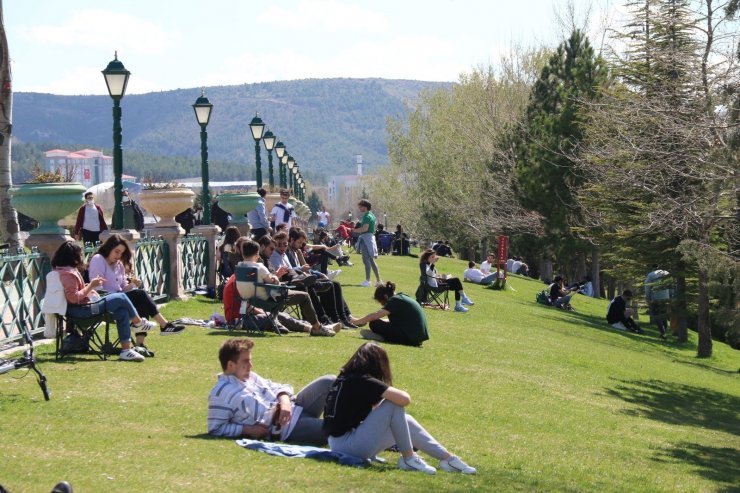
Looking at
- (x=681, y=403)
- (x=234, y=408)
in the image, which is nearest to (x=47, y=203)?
(x=234, y=408)

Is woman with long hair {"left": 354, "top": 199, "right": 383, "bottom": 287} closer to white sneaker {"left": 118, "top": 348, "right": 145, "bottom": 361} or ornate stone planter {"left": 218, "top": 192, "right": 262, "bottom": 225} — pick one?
ornate stone planter {"left": 218, "top": 192, "right": 262, "bottom": 225}

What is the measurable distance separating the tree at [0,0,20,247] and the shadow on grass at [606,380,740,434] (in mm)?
9339

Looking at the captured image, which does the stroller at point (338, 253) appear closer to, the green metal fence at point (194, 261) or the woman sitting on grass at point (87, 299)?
the green metal fence at point (194, 261)

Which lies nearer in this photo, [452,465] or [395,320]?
[452,465]

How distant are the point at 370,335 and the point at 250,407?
7.51 metres

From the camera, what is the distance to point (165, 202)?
70.1 ft

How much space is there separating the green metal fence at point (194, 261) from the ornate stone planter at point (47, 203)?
6938mm

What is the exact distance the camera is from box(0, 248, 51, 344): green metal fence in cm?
1328

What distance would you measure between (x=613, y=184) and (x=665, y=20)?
596 cm

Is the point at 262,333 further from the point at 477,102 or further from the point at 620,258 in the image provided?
the point at 477,102

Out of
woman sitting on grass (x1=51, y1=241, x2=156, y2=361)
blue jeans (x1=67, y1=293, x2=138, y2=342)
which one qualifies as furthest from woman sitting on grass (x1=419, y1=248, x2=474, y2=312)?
blue jeans (x1=67, y1=293, x2=138, y2=342)

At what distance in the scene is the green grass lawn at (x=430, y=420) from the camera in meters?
8.24

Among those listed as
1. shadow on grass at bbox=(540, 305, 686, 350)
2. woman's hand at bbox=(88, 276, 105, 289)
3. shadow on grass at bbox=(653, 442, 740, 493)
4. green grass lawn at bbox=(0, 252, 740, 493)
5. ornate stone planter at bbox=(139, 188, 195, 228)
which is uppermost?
ornate stone planter at bbox=(139, 188, 195, 228)

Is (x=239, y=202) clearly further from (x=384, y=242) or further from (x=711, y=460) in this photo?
(x=384, y=242)
